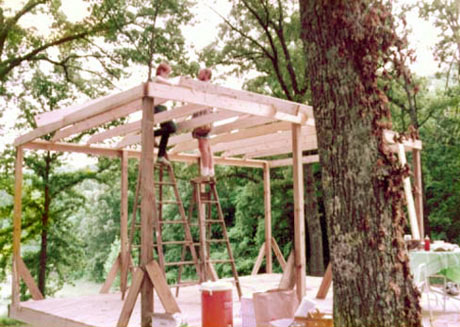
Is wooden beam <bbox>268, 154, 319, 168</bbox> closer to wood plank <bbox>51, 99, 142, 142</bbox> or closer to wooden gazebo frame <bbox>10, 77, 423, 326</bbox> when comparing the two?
wooden gazebo frame <bbox>10, 77, 423, 326</bbox>

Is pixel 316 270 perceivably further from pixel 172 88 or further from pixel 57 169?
pixel 172 88

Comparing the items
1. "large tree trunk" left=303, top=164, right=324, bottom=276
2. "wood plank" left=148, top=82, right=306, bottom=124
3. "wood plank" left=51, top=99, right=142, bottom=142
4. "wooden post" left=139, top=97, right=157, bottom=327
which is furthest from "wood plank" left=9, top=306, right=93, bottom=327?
"large tree trunk" left=303, top=164, right=324, bottom=276

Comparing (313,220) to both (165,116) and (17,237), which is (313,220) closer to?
(165,116)

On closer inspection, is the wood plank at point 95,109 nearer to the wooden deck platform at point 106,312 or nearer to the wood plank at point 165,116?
the wood plank at point 165,116

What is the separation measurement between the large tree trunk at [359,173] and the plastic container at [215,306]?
1.63m

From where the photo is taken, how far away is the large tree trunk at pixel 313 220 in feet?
45.3

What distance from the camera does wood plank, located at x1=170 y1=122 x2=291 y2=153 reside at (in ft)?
24.5

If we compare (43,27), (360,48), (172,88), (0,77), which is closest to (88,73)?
(43,27)

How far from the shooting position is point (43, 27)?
14703 mm

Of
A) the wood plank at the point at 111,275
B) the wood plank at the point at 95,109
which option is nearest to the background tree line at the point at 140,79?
the wood plank at the point at 111,275

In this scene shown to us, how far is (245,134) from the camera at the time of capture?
8242mm

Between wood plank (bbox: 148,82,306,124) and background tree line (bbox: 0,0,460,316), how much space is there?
25.0 feet

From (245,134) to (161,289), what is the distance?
4038 mm

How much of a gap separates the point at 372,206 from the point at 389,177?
0.76 ft
